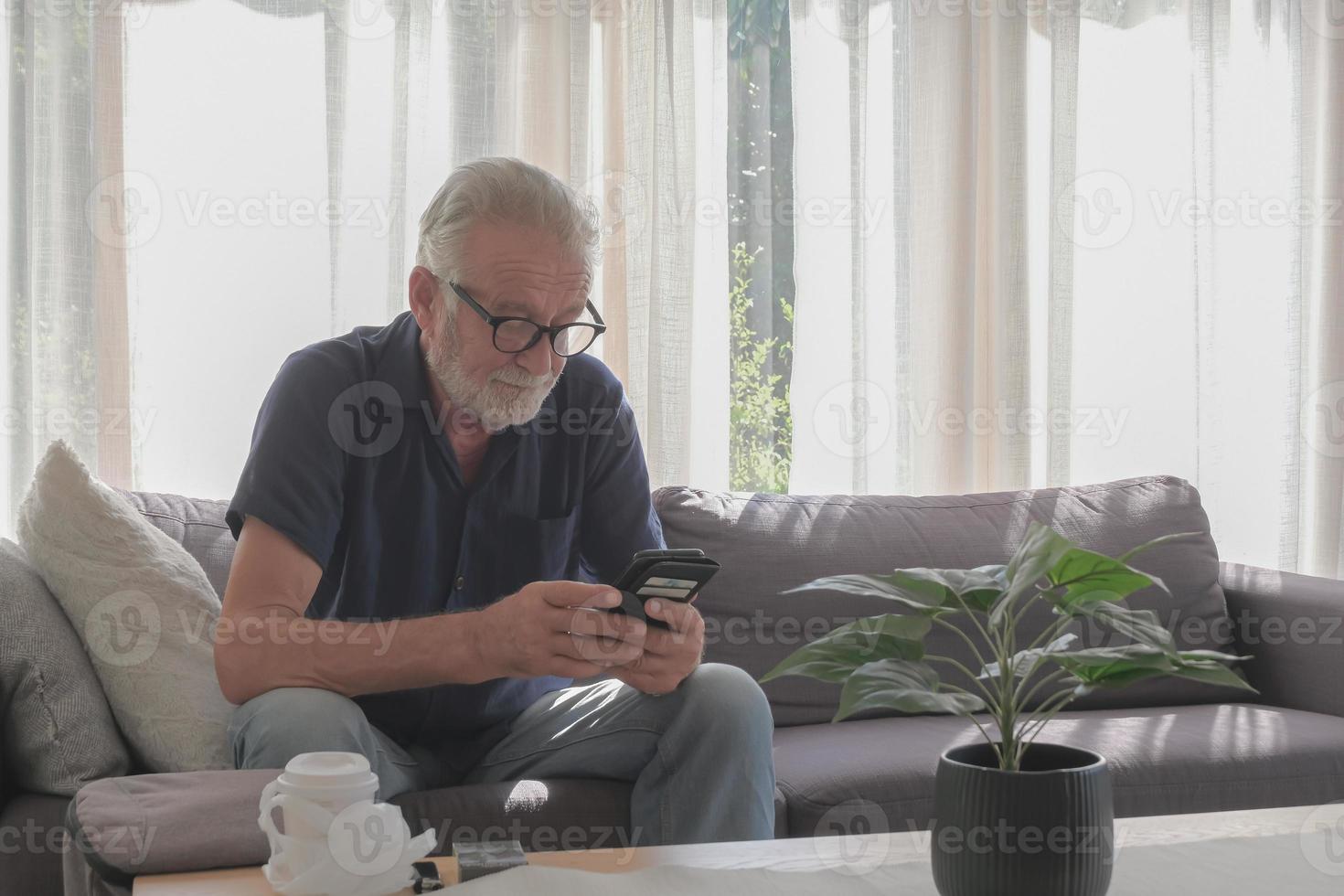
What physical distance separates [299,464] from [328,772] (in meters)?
0.64

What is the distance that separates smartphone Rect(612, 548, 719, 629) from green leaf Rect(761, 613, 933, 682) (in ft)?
1.23

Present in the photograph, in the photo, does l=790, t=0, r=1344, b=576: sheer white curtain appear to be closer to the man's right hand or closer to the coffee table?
the man's right hand

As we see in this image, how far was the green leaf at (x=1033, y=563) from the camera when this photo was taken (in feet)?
3.03

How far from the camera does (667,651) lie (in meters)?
1.51

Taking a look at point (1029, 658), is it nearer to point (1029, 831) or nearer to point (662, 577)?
point (1029, 831)

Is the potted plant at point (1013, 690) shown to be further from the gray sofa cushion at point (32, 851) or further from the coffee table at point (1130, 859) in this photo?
the gray sofa cushion at point (32, 851)

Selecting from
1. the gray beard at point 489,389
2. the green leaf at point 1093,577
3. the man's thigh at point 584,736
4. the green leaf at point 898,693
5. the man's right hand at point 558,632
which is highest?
the gray beard at point 489,389

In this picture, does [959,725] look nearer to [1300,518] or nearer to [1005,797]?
[1005,797]

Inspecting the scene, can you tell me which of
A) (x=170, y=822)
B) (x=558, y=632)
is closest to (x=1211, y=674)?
(x=558, y=632)

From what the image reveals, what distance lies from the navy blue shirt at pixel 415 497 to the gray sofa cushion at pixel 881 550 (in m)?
0.49

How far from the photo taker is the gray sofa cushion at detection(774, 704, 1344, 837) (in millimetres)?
1818

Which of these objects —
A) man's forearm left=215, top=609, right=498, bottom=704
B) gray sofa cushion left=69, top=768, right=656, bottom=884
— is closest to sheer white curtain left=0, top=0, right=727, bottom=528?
man's forearm left=215, top=609, right=498, bottom=704

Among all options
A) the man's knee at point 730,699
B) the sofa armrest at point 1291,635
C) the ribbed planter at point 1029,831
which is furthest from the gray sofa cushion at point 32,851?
the sofa armrest at point 1291,635

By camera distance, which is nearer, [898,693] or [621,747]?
[898,693]
